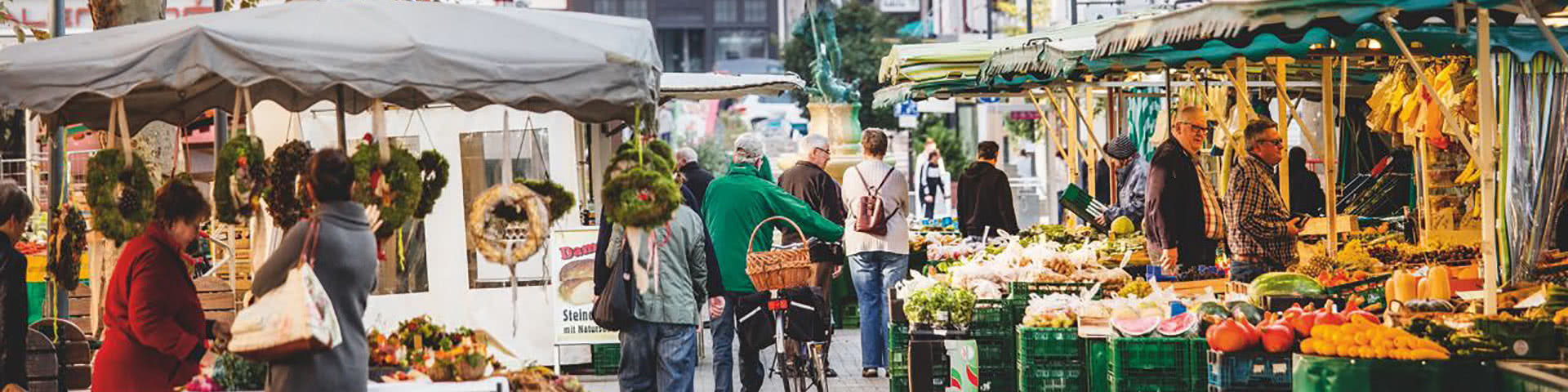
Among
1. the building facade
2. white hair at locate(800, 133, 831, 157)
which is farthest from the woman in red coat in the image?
the building facade

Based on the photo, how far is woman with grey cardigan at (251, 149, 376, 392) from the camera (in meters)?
6.77

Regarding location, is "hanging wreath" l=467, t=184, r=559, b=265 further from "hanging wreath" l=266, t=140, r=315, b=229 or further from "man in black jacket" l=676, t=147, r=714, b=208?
"man in black jacket" l=676, t=147, r=714, b=208

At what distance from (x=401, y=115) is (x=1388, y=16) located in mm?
7652

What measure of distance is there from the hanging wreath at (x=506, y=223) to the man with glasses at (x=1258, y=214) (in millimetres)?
4062

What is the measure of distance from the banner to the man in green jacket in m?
2.17

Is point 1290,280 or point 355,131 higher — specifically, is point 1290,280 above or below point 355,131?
below

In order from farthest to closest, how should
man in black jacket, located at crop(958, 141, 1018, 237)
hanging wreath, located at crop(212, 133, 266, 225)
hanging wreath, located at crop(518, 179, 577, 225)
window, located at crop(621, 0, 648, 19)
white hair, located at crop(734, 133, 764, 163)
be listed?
window, located at crop(621, 0, 648, 19) < man in black jacket, located at crop(958, 141, 1018, 237) < white hair, located at crop(734, 133, 764, 163) < hanging wreath, located at crop(518, 179, 577, 225) < hanging wreath, located at crop(212, 133, 266, 225)

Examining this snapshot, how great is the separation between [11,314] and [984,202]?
9.34 meters

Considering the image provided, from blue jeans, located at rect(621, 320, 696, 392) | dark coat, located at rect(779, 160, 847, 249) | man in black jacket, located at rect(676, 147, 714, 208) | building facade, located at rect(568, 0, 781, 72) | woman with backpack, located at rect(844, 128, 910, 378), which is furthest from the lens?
building facade, located at rect(568, 0, 781, 72)

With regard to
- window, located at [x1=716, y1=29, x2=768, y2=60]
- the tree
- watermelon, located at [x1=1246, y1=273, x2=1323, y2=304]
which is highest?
window, located at [x1=716, y1=29, x2=768, y2=60]

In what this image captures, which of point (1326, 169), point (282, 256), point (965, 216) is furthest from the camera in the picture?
point (965, 216)

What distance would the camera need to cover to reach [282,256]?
6.78 meters

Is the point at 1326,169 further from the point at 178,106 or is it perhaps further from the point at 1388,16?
the point at 178,106

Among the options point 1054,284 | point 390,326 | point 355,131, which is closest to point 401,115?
point 355,131
